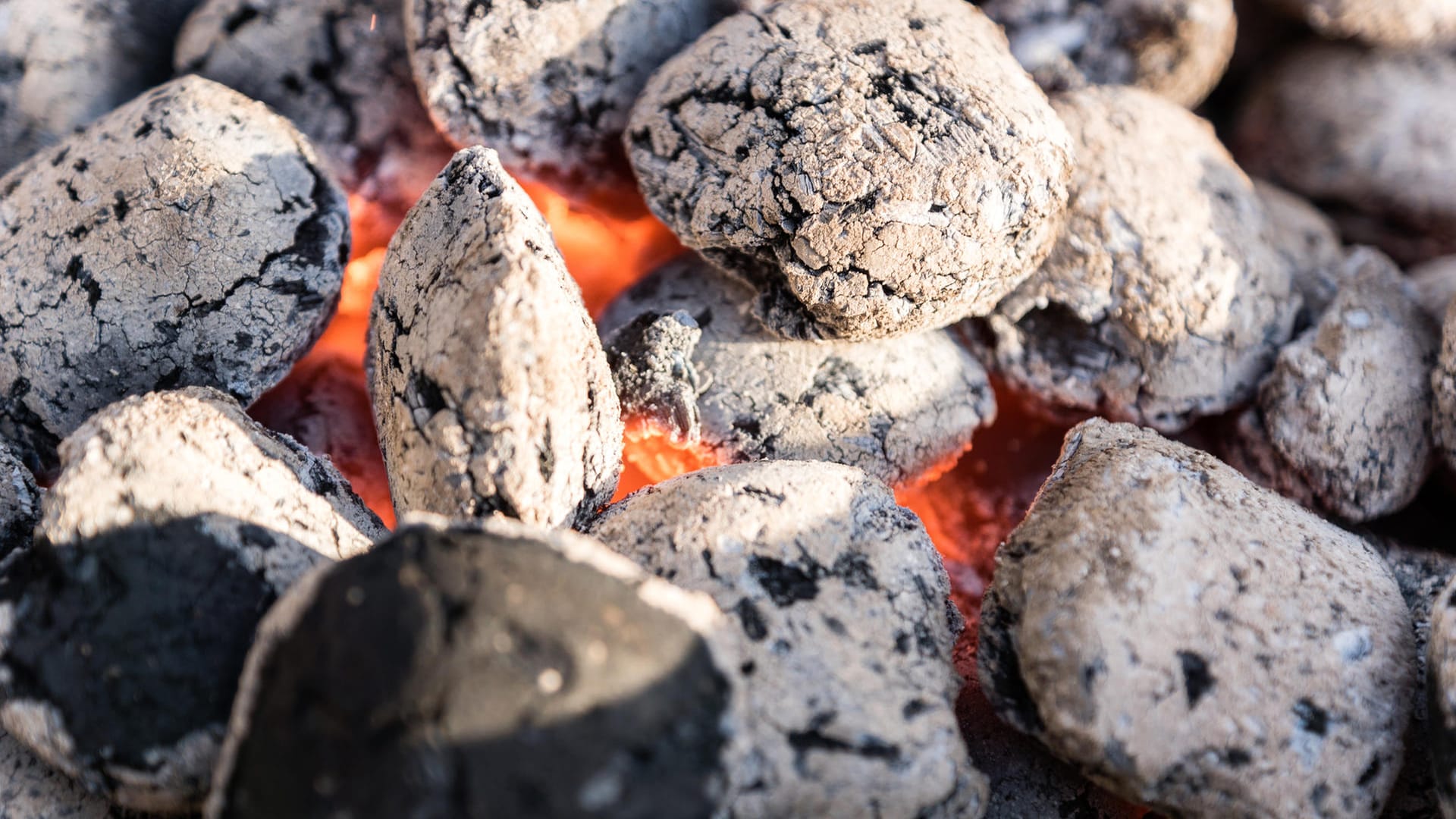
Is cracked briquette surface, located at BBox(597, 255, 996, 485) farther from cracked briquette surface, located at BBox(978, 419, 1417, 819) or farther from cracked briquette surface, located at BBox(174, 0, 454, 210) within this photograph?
cracked briquette surface, located at BBox(174, 0, 454, 210)

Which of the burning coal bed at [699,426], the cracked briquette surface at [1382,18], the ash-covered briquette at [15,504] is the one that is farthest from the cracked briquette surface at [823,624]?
the cracked briquette surface at [1382,18]

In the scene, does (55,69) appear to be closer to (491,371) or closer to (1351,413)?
(491,371)

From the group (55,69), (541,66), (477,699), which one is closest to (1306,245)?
(541,66)

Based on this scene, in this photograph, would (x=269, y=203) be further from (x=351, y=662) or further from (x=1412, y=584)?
(x=1412, y=584)

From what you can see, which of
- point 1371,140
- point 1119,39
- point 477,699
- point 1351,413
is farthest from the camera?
point 1371,140

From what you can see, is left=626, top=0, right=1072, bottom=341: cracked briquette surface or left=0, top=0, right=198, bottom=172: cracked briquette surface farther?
left=0, top=0, right=198, bottom=172: cracked briquette surface

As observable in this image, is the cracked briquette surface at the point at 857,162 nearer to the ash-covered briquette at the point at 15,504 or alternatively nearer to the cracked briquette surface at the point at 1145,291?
the cracked briquette surface at the point at 1145,291

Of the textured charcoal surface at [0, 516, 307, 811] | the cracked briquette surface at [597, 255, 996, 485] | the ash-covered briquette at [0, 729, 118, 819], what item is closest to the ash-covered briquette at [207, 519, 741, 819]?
the textured charcoal surface at [0, 516, 307, 811]
